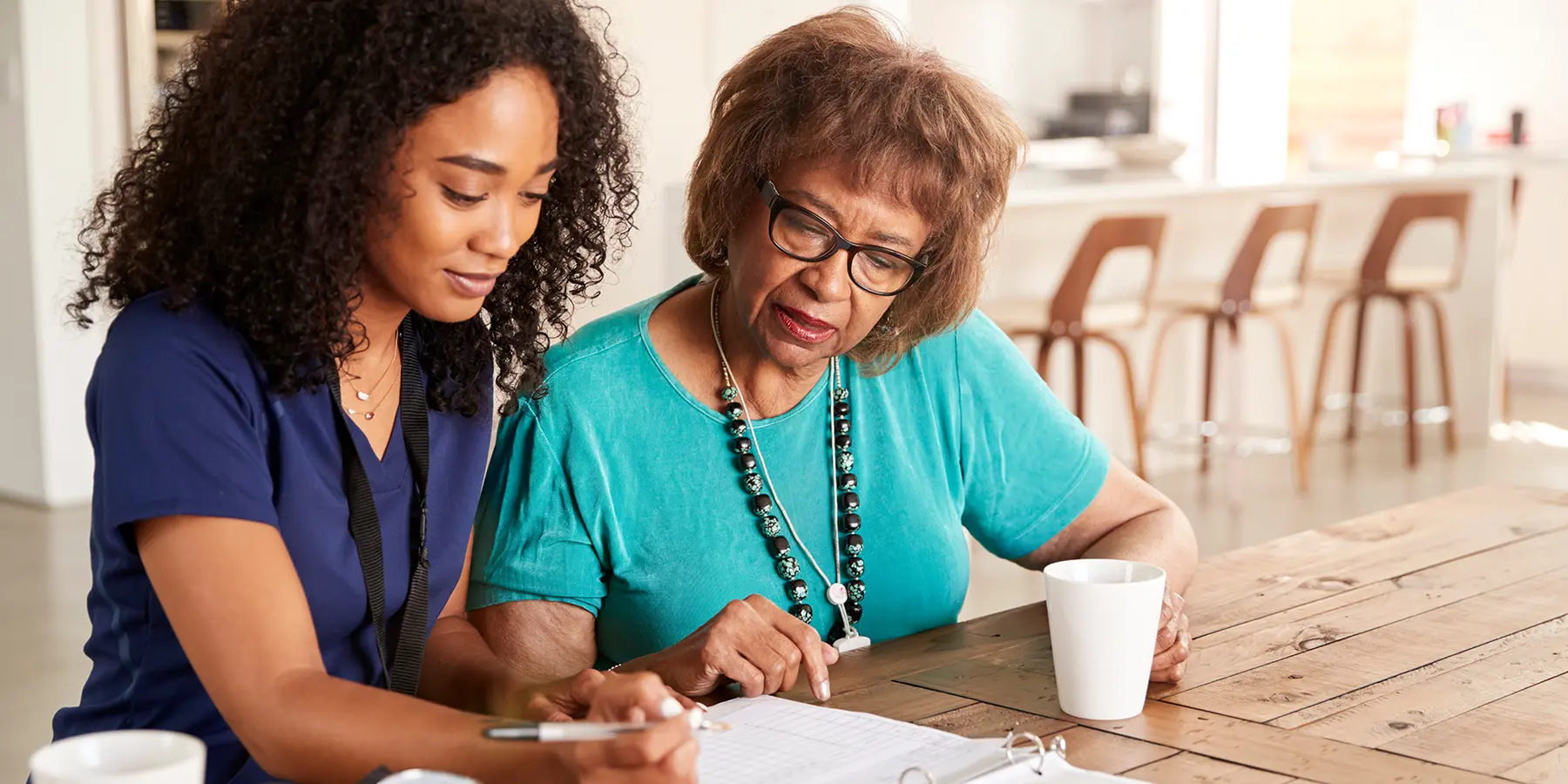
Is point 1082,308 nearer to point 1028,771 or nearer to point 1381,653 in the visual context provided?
point 1381,653

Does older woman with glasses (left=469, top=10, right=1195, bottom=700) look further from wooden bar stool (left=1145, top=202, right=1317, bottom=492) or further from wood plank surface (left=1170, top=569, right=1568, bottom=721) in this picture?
wooden bar stool (left=1145, top=202, right=1317, bottom=492)

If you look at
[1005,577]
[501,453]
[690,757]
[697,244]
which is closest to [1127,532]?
[697,244]

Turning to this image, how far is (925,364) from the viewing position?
1.83 metres

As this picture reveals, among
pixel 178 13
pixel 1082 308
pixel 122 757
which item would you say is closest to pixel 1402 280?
pixel 1082 308

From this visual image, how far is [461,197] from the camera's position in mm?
1164

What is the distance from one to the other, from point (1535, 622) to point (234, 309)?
126 cm

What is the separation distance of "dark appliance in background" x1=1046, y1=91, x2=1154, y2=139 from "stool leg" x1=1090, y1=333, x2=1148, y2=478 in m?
4.04

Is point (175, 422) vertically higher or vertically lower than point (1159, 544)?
higher

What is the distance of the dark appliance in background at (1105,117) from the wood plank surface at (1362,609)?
730 cm

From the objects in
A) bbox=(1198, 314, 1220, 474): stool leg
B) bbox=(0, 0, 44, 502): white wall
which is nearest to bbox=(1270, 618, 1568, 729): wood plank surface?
bbox=(1198, 314, 1220, 474): stool leg

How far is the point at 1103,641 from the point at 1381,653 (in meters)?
0.38

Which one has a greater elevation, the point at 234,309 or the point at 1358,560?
the point at 234,309

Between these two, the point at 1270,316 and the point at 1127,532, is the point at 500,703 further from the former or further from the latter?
the point at 1270,316

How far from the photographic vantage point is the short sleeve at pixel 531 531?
5.20ft
